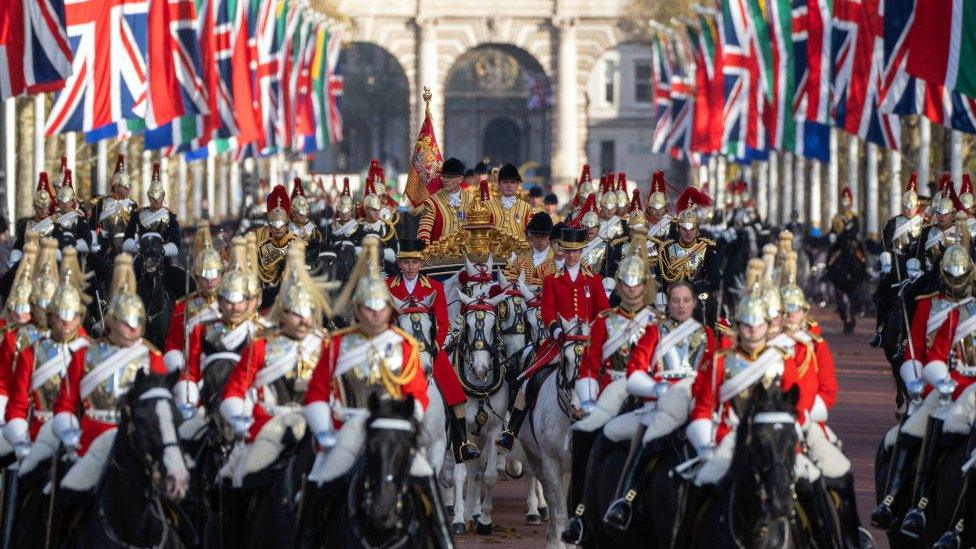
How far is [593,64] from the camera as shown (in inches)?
4151

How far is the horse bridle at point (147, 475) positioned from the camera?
1115 centimetres

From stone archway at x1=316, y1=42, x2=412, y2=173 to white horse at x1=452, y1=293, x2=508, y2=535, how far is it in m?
91.0

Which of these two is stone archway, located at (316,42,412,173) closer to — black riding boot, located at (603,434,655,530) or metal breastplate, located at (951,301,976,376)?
metal breastplate, located at (951,301,976,376)

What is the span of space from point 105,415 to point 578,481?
325cm

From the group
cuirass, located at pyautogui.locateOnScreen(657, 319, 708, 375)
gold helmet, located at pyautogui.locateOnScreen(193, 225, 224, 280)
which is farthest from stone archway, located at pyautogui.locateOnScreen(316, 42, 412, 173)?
cuirass, located at pyautogui.locateOnScreen(657, 319, 708, 375)

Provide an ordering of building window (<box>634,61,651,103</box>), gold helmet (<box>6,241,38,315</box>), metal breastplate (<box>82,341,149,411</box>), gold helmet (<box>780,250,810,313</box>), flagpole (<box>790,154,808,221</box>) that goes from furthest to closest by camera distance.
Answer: building window (<box>634,61,651,103</box>)
flagpole (<box>790,154,808,221</box>)
gold helmet (<box>6,241,38,315</box>)
gold helmet (<box>780,250,810,313</box>)
metal breastplate (<box>82,341,149,411</box>)

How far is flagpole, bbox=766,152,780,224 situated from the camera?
68.8m

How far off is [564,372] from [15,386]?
14.2ft

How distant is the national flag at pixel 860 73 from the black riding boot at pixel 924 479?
752 inches

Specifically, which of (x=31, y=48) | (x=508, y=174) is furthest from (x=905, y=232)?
(x=31, y=48)

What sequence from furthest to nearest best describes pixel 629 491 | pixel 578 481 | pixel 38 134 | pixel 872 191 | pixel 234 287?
pixel 872 191, pixel 38 134, pixel 578 481, pixel 234 287, pixel 629 491

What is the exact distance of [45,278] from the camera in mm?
12828

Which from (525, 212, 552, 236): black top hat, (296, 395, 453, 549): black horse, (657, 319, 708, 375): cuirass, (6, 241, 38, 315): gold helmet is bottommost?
(296, 395, 453, 549): black horse

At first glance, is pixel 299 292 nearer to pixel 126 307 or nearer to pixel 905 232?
pixel 126 307
